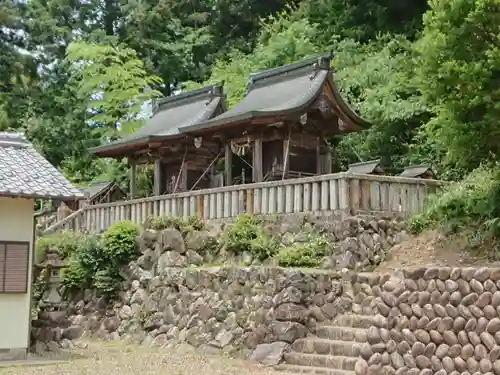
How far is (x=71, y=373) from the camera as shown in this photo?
1326 centimetres

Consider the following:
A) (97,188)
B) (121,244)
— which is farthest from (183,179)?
(97,188)

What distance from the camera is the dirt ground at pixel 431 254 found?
15.4 m

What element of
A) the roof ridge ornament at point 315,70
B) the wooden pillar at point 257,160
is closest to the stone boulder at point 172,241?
the wooden pillar at point 257,160

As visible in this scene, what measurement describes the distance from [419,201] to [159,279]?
701 cm

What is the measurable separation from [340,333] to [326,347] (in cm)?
47

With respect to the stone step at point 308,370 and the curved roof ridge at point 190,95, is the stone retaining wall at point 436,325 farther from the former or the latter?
the curved roof ridge at point 190,95

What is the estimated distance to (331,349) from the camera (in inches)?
551

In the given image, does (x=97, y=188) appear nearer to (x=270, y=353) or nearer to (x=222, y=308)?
(x=222, y=308)

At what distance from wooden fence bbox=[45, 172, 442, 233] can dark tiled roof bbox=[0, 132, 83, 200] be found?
5.17 metres

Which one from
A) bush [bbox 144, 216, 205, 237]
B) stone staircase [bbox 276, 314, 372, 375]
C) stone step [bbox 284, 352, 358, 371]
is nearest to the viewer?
stone step [bbox 284, 352, 358, 371]

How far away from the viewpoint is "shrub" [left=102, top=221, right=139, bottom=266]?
66.5 ft

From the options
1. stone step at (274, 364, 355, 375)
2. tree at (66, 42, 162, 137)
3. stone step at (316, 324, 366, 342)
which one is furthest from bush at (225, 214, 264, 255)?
tree at (66, 42, 162, 137)

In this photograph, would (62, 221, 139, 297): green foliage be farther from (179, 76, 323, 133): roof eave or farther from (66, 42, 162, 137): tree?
(66, 42, 162, 137): tree

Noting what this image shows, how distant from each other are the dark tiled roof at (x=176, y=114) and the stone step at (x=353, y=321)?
1152 cm
